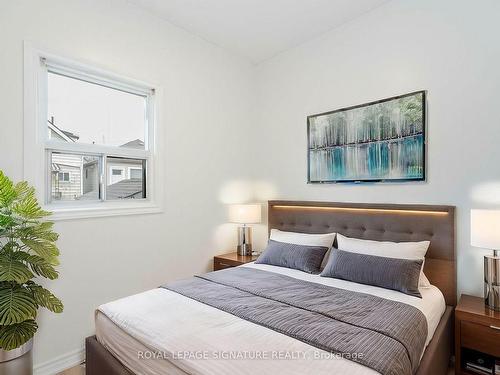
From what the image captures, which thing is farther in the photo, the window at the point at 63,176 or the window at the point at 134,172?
the window at the point at 134,172

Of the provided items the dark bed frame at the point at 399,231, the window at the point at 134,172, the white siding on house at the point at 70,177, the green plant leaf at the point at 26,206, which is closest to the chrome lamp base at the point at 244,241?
the dark bed frame at the point at 399,231

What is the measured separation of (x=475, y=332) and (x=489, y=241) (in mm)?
601

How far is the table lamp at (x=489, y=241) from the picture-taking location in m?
1.91

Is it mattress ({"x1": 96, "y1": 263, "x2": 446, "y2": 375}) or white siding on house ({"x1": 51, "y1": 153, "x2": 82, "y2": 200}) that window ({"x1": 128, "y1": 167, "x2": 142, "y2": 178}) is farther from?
mattress ({"x1": 96, "y1": 263, "x2": 446, "y2": 375})

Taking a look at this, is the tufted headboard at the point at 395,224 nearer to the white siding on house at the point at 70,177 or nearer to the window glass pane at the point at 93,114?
the window glass pane at the point at 93,114

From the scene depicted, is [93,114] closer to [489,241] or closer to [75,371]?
[75,371]

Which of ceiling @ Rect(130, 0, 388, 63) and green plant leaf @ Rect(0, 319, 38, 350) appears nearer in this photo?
green plant leaf @ Rect(0, 319, 38, 350)

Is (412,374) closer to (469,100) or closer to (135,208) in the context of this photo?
(469,100)

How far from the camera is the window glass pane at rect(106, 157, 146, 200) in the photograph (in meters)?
2.71

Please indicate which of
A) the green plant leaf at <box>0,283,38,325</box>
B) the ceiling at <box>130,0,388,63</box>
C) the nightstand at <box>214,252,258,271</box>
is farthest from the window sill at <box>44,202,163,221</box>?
the ceiling at <box>130,0,388,63</box>

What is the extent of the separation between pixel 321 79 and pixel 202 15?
138 cm

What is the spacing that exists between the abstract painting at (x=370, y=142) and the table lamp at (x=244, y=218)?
2.51 feet

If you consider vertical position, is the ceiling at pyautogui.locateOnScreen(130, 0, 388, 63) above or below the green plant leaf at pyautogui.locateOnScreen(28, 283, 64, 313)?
above

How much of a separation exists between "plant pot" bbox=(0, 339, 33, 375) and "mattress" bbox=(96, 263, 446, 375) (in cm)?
43
